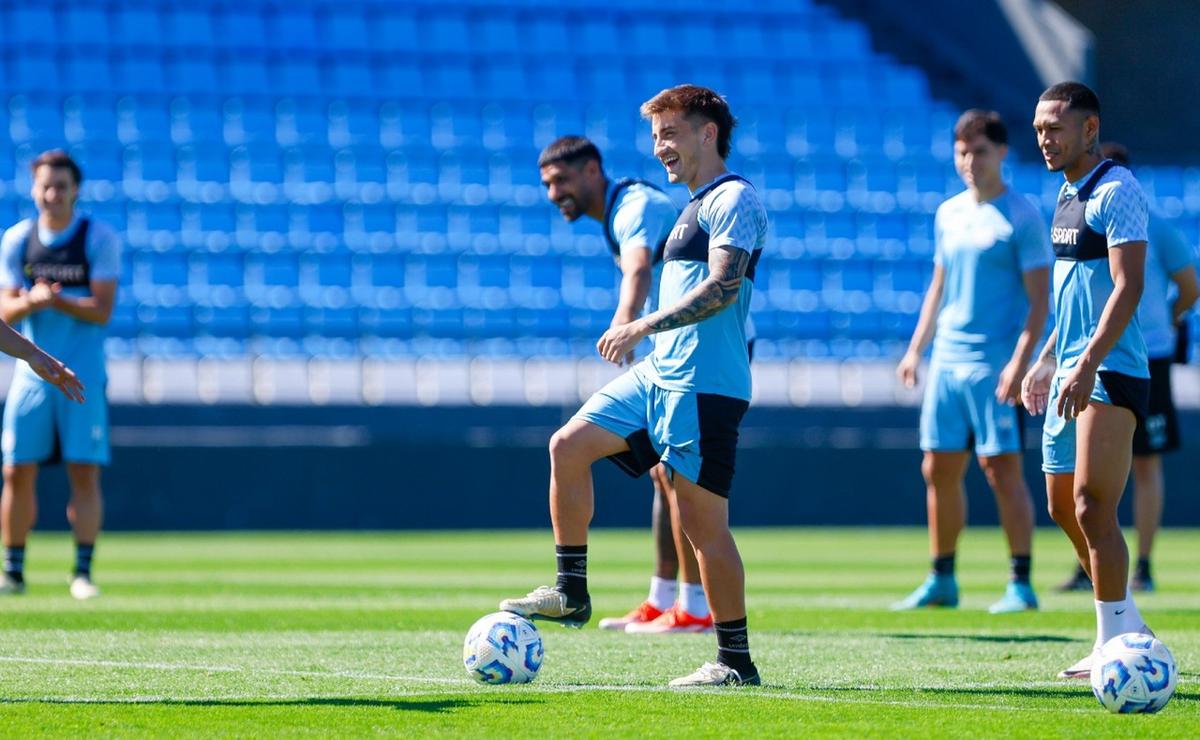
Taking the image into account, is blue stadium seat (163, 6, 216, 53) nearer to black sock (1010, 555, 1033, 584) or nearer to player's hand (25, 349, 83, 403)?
black sock (1010, 555, 1033, 584)

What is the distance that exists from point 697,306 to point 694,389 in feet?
0.94

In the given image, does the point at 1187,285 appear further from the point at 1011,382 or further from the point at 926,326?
the point at 1011,382

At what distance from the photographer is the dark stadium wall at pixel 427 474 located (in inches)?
699

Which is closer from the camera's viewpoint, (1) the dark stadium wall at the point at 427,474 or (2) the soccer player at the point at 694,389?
(2) the soccer player at the point at 694,389

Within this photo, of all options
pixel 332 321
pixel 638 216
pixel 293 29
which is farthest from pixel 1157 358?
pixel 293 29

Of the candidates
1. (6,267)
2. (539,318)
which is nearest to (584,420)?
(6,267)

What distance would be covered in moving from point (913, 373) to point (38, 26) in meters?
19.2

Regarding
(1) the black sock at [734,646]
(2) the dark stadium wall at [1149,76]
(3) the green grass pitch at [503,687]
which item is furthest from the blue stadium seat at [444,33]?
(1) the black sock at [734,646]

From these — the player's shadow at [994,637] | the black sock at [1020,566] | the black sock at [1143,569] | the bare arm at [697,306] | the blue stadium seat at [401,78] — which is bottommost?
the black sock at [1143,569]

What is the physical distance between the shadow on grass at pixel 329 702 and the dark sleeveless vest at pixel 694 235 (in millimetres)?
1478

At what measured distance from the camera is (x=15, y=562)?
9.86m

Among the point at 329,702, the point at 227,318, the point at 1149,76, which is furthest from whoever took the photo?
the point at 1149,76

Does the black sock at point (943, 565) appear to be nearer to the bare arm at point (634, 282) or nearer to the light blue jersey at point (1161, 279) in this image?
the light blue jersey at point (1161, 279)

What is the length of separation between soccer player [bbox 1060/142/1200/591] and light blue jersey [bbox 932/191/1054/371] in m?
0.82
